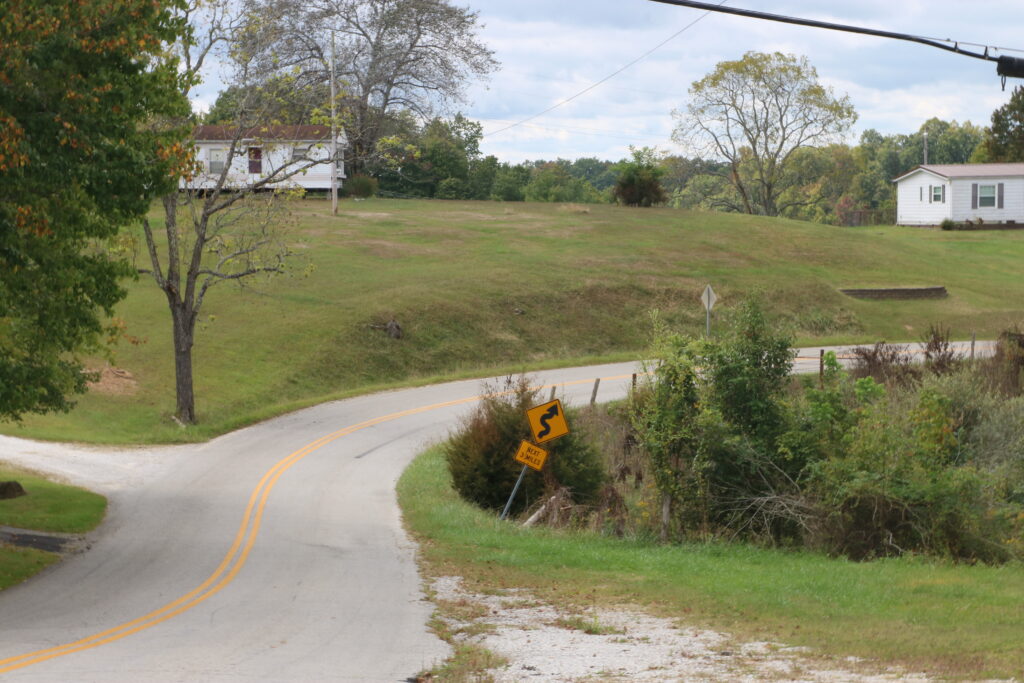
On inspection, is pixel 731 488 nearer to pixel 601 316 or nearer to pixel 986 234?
pixel 601 316

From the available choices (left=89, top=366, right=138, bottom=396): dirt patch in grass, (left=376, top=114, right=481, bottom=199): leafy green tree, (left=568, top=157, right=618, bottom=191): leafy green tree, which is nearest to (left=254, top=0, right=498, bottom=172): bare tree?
(left=376, top=114, right=481, bottom=199): leafy green tree

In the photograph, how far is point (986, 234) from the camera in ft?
250

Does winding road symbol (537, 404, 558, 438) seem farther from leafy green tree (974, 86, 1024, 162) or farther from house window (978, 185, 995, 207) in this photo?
leafy green tree (974, 86, 1024, 162)

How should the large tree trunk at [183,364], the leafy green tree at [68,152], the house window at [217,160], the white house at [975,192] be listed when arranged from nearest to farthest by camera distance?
the leafy green tree at [68,152] < the large tree trunk at [183,364] < the house window at [217,160] < the white house at [975,192]

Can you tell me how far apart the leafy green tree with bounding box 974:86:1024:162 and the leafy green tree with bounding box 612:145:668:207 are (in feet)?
→ 97.9

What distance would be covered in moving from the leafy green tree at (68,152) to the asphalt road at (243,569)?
164 inches

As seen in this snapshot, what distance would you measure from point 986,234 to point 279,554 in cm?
6986

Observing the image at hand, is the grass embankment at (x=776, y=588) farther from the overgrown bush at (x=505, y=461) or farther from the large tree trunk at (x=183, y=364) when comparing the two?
the large tree trunk at (x=183, y=364)

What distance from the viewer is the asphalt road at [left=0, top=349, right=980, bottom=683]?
37.7 feet

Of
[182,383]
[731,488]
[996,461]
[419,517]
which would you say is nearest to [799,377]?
[996,461]

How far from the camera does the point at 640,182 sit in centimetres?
8231

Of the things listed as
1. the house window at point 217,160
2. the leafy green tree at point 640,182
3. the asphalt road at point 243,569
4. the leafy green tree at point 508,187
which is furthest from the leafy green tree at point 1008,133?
the asphalt road at point 243,569

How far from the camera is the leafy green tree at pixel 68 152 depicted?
15.4 metres

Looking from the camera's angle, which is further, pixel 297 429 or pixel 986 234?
pixel 986 234
